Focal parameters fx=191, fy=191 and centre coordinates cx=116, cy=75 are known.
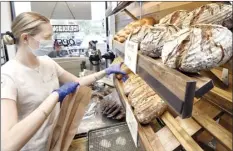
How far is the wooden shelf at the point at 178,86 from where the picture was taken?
0.34 meters

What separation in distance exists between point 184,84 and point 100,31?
3.64 metres

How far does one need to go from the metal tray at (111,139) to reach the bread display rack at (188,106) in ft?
0.96

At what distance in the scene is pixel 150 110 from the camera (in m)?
0.87

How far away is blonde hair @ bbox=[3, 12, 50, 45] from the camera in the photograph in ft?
4.10

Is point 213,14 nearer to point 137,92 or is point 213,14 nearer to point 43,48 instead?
point 137,92

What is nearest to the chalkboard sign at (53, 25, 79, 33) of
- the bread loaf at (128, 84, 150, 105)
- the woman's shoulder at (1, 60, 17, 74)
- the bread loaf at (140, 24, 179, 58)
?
the woman's shoulder at (1, 60, 17, 74)

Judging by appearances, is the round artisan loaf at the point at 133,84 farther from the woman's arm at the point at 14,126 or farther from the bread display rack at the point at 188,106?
the woman's arm at the point at 14,126

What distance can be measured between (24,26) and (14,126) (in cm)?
68

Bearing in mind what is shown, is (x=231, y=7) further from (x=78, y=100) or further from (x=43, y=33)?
(x=43, y=33)

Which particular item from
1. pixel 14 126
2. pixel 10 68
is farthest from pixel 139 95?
pixel 10 68

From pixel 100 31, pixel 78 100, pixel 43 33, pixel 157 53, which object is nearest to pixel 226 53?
pixel 157 53

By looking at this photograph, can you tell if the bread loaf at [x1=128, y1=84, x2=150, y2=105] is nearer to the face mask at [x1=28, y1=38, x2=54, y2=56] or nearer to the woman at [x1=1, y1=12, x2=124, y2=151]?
the woman at [x1=1, y1=12, x2=124, y2=151]

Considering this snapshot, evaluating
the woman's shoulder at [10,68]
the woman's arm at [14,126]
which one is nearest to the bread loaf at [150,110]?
the woman's arm at [14,126]

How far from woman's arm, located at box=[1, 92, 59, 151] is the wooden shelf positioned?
68 centimetres
